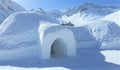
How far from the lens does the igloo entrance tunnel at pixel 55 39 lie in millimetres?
13118

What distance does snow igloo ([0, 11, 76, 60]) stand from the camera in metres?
13.2

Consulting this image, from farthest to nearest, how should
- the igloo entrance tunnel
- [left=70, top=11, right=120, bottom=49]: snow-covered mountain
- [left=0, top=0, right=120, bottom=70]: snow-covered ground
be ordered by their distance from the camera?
1. [left=70, top=11, right=120, bottom=49]: snow-covered mountain
2. the igloo entrance tunnel
3. [left=0, top=0, right=120, bottom=70]: snow-covered ground

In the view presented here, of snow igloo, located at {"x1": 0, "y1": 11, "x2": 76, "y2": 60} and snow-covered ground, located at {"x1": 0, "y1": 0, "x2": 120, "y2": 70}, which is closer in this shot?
snow-covered ground, located at {"x1": 0, "y1": 0, "x2": 120, "y2": 70}

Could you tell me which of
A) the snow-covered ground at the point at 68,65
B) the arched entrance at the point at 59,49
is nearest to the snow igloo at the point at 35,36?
the arched entrance at the point at 59,49

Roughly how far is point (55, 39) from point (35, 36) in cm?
123

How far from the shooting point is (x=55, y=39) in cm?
1386

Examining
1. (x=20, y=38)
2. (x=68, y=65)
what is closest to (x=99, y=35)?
(x=20, y=38)

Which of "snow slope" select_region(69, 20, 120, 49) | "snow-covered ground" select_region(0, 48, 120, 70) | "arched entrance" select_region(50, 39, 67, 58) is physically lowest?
"snow-covered ground" select_region(0, 48, 120, 70)

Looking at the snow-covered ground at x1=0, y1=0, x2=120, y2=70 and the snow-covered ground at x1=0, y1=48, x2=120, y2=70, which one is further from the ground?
the snow-covered ground at x1=0, y1=0, x2=120, y2=70

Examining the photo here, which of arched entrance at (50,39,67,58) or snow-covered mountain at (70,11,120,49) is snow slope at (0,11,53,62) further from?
snow-covered mountain at (70,11,120,49)

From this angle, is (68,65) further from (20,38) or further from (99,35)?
(99,35)

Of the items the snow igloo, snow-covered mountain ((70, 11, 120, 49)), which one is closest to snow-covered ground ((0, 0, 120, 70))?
the snow igloo

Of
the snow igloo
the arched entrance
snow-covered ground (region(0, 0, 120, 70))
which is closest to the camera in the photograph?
snow-covered ground (region(0, 0, 120, 70))

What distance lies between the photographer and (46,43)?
13125mm
